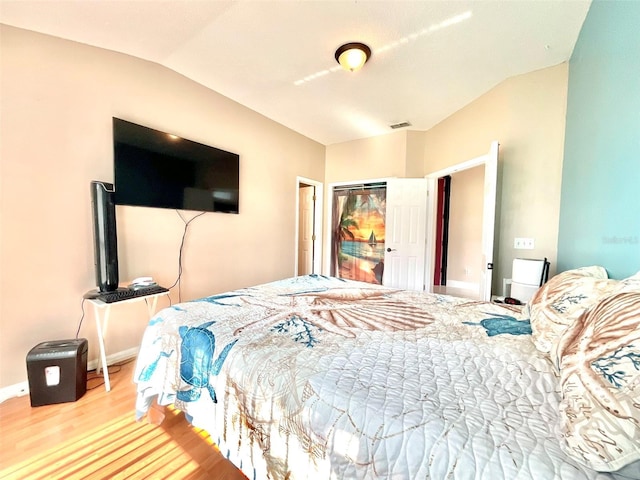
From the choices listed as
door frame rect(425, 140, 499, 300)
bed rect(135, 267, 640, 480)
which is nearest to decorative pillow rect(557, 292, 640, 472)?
bed rect(135, 267, 640, 480)

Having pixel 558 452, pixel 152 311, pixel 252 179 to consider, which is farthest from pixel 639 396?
pixel 252 179

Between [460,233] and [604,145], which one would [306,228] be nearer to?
[460,233]

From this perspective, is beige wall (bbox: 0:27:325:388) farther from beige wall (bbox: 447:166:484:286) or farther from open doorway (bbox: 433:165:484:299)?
beige wall (bbox: 447:166:484:286)

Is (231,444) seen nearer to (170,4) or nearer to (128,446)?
(128,446)

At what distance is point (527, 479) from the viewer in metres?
0.50

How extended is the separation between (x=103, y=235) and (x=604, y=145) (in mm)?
3490

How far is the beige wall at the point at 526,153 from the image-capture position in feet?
7.59

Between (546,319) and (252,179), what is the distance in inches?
124

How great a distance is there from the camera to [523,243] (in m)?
2.50

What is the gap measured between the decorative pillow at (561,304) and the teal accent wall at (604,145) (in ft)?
1.19

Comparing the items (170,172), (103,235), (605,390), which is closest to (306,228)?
(170,172)

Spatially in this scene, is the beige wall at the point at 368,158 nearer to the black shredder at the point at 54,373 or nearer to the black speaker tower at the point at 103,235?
the black speaker tower at the point at 103,235

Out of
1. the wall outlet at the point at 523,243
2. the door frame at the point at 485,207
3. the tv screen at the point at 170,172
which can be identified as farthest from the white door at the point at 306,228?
the wall outlet at the point at 523,243

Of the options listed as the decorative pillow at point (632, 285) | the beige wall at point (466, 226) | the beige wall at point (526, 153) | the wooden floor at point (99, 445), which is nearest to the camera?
Result: the decorative pillow at point (632, 285)
